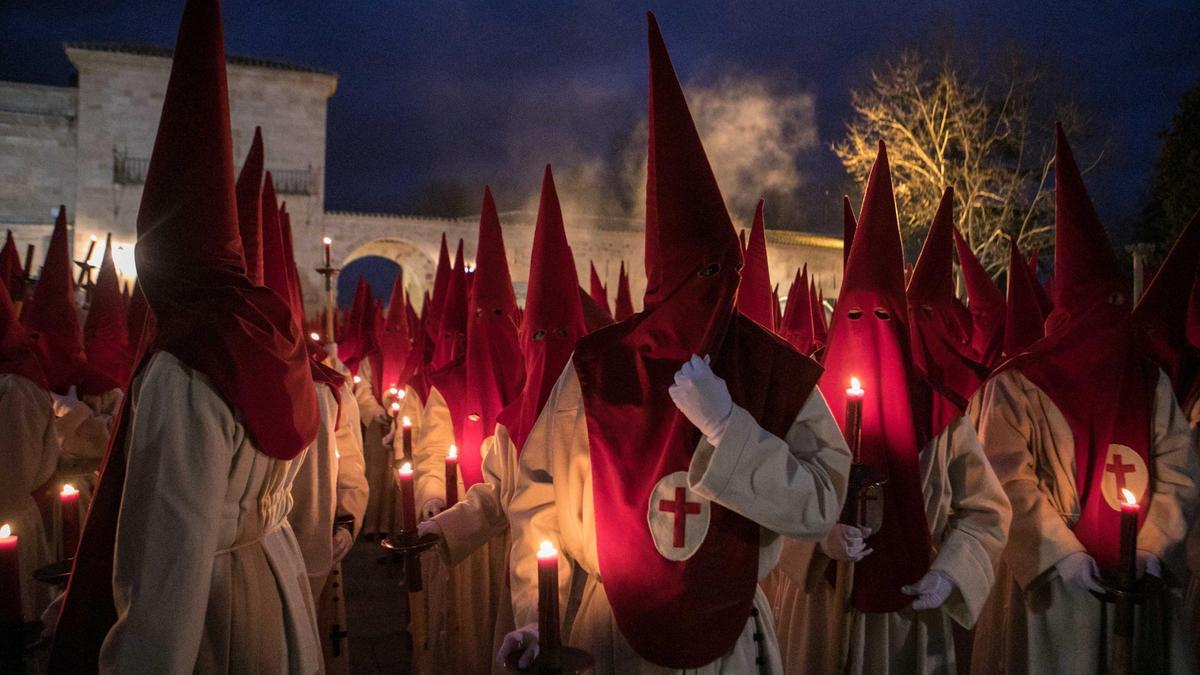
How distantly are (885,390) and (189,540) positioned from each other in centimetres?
251

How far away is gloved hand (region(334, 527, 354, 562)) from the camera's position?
3449 mm

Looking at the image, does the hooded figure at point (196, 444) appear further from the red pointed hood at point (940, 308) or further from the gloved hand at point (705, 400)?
the red pointed hood at point (940, 308)

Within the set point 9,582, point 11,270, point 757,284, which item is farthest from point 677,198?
point 11,270

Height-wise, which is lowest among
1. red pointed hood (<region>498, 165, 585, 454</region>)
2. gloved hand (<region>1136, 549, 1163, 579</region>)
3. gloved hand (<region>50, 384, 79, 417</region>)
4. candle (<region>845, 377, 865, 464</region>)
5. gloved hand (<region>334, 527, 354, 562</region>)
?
gloved hand (<region>334, 527, 354, 562</region>)

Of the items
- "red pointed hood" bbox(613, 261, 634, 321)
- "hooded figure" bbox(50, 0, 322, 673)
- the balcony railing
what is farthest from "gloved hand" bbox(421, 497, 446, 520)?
the balcony railing

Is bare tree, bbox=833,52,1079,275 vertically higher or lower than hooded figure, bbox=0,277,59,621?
higher

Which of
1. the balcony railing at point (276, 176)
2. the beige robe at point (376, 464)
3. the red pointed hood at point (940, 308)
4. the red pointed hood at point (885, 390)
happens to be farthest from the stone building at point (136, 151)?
the red pointed hood at point (885, 390)

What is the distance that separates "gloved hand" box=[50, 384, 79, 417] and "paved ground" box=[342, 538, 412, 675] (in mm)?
2659

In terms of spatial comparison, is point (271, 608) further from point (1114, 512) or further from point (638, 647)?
point (1114, 512)

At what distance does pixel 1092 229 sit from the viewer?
3.84 metres

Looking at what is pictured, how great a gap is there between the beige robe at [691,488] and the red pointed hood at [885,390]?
79 centimetres

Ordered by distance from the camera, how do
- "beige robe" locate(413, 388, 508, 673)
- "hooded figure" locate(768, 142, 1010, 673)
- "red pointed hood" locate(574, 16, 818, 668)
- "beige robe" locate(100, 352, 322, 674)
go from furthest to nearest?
"beige robe" locate(413, 388, 508, 673) → "hooded figure" locate(768, 142, 1010, 673) → "red pointed hood" locate(574, 16, 818, 668) → "beige robe" locate(100, 352, 322, 674)

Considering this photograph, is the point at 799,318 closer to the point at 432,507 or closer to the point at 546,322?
the point at 546,322

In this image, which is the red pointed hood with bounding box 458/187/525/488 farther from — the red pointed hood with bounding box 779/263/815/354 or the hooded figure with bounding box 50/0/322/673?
the red pointed hood with bounding box 779/263/815/354
